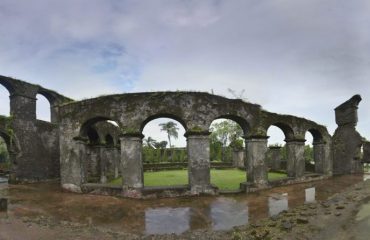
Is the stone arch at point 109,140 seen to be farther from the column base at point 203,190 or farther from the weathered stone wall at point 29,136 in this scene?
the column base at point 203,190

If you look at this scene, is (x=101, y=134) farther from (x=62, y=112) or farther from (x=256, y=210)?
(x=256, y=210)

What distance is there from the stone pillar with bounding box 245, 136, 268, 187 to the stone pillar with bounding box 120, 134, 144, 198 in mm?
4686

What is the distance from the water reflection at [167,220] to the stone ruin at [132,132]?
2.56 metres

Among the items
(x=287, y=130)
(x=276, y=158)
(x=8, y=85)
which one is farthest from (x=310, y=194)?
(x=8, y=85)

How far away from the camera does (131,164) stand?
13.6m

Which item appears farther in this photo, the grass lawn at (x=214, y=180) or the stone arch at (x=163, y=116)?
the grass lawn at (x=214, y=180)

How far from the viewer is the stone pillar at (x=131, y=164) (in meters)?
13.5

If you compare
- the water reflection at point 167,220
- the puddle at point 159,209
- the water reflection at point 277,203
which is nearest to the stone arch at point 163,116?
the puddle at point 159,209

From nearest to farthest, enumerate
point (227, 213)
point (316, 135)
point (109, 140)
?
point (227, 213), point (316, 135), point (109, 140)

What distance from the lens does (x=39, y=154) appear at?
19844 millimetres

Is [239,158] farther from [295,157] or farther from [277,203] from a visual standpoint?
[277,203]

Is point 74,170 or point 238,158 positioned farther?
point 238,158

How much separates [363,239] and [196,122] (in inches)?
317

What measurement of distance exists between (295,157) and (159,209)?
910 cm
